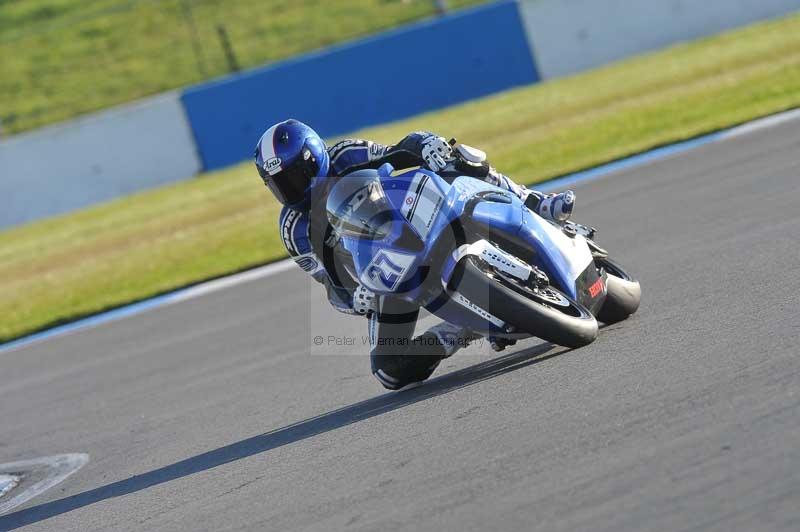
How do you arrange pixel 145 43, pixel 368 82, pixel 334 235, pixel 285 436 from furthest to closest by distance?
pixel 145 43 < pixel 368 82 < pixel 334 235 < pixel 285 436

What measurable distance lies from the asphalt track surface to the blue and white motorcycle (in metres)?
0.30

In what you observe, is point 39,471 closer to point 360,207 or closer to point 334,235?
point 334,235

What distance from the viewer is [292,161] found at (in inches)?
259

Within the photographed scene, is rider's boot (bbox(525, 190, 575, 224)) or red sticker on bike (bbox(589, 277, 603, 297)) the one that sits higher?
rider's boot (bbox(525, 190, 575, 224))

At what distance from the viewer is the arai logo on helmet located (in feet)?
21.6

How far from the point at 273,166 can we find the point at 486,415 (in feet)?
6.15

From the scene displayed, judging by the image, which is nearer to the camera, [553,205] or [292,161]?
[292,161]

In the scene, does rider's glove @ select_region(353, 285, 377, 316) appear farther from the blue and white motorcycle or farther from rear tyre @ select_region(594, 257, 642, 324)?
rear tyre @ select_region(594, 257, 642, 324)

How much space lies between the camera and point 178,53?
2938 cm

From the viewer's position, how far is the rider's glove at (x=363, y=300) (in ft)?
21.0

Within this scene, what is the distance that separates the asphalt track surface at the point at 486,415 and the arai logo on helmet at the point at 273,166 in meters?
1.37

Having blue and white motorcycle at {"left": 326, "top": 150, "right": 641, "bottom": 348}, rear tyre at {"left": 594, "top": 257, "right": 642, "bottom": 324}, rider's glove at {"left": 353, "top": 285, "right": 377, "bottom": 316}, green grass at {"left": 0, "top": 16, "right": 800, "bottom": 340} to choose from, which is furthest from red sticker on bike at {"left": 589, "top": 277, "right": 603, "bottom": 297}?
green grass at {"left": 0, "top": 16, "right": 800, "bottom": 340}

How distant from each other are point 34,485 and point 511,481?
3425 millimetres

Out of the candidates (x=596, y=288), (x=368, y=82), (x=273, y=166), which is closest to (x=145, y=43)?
(x=368, y=82)
